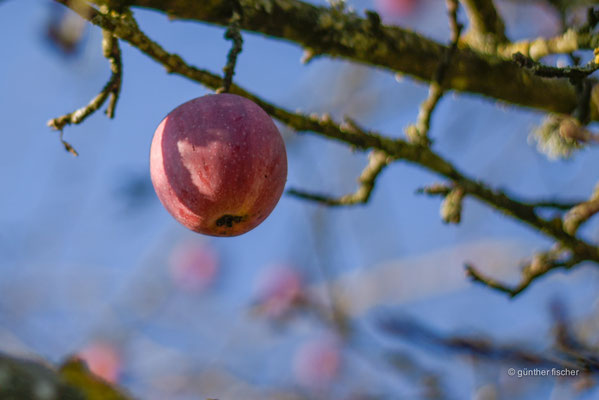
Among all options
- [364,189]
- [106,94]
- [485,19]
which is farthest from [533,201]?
[106,94]

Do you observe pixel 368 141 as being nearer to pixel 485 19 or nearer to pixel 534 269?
pixel 534 269

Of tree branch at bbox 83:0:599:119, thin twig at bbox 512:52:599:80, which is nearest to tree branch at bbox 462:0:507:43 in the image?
tree branch at bbox 83:0:599:119

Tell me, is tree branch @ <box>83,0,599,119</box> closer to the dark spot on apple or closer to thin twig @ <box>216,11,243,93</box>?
thin twig @ <box>216,11,243,93</box>

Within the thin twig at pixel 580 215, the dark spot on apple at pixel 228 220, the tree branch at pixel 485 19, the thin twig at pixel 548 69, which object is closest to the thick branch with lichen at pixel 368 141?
the thin twig at pixel 580 215

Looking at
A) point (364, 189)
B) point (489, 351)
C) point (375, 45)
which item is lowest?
point (489, 351)

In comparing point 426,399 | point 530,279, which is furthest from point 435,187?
point 426,399

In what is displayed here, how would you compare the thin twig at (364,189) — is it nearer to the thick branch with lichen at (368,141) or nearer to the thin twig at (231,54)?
the thick branch with lichen at (368,141)
